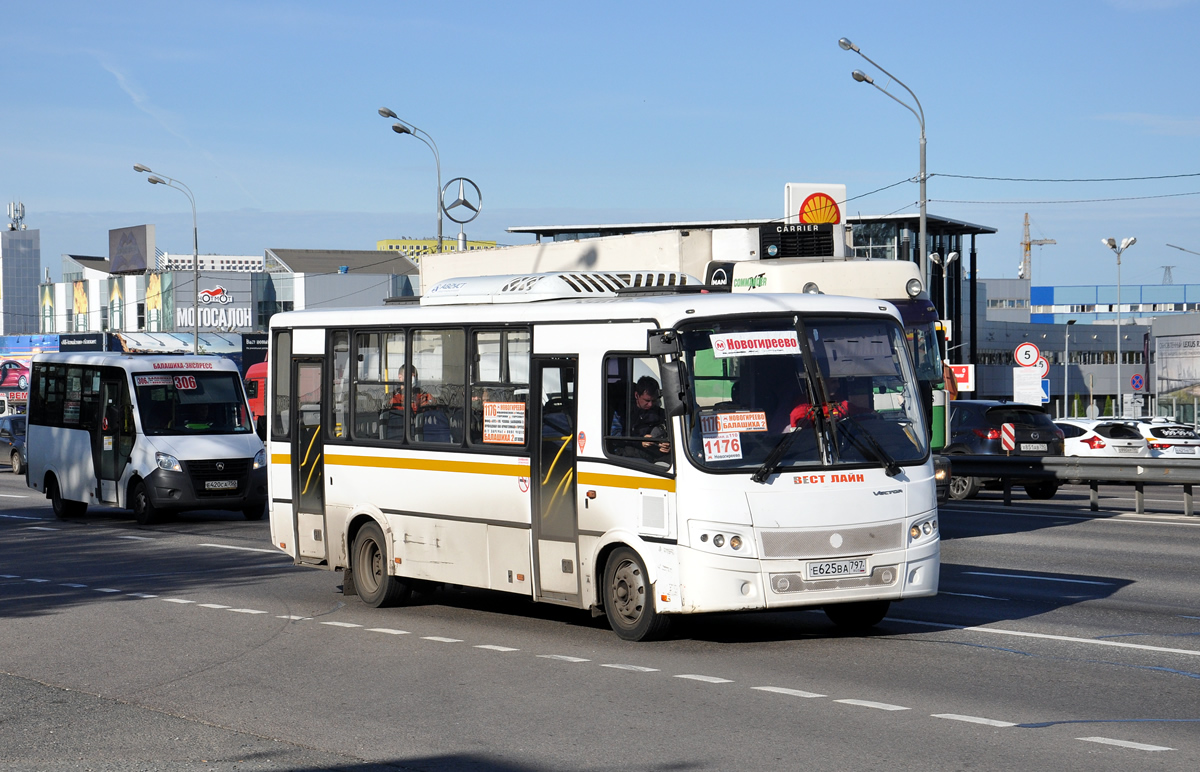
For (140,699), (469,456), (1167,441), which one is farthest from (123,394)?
→ (1167,441)

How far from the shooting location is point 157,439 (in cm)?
2308

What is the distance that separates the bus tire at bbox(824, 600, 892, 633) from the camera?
11.0 meters

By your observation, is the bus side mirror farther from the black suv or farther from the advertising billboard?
the advertising billboard

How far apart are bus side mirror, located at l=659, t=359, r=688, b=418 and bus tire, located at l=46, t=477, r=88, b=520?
17.3 m

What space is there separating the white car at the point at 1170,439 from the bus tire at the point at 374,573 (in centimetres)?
2620

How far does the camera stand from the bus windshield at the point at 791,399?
33.5 feet

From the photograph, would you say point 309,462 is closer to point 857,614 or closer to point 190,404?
point 857,614

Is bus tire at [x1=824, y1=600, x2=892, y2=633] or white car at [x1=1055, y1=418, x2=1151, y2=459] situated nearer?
bus tire at [x1=824, y1=600, x2=892, y2=633]

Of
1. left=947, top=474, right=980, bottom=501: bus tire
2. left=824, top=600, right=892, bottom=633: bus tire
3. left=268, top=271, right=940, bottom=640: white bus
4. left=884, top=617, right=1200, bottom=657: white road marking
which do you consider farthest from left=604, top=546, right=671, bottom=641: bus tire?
left=947, top=474, right=980, bottom=501: bus tire

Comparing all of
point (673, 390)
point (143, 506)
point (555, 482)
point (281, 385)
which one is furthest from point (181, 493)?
point (673, 390)

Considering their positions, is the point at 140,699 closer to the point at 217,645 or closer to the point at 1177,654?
the point at 217,645

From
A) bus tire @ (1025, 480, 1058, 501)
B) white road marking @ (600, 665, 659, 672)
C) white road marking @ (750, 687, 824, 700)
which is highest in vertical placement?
white road marking @ (750, 687, 824, 700)

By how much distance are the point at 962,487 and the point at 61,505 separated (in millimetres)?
15384

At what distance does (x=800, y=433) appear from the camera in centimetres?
1033
